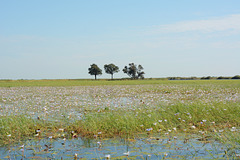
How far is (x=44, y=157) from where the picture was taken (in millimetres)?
5461

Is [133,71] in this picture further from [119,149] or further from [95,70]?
[119,149]

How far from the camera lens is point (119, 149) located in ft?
19.3

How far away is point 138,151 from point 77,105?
8734mm

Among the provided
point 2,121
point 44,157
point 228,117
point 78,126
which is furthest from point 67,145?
point 228,117

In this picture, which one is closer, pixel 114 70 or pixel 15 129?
pixel 15 129

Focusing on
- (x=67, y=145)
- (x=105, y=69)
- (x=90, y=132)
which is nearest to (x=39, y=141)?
(x=67, y=145)

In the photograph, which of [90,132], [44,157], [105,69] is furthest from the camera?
[105,69]

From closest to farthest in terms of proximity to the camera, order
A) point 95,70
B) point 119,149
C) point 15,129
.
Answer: point 119,149 < point 15,129 < point 95,70

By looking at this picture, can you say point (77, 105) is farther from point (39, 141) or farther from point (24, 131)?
point (39, 141)

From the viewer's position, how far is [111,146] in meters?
6.18

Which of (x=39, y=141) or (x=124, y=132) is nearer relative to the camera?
(x=39, y=141)

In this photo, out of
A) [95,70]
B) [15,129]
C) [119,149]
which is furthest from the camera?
[95,70]

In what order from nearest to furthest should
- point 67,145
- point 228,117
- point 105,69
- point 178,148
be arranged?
point 178,148 → point 67,145 → point 228,117 → point 105,69

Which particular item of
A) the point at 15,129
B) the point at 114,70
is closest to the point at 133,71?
the point at 114,70
